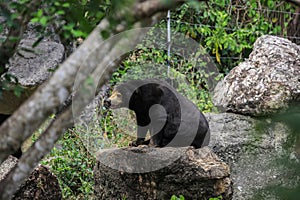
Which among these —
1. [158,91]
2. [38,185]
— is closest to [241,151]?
[158,91]

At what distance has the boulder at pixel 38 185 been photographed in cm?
450

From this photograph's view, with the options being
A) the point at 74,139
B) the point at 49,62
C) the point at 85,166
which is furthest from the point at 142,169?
the point at 74,139

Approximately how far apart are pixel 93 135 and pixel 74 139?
27cm

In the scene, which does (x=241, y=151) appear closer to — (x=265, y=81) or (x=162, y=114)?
(x=265, y=81)

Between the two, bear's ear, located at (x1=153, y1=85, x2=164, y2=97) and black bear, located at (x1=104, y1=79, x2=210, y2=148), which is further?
bear's ear, located at (x1=153, y1=85, x2=164, y2=97)

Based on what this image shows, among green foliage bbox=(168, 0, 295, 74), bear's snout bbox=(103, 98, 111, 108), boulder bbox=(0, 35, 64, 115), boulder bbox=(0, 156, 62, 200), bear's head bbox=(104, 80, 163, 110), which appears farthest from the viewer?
green foliage bbox=(168, 0, 295, 74)

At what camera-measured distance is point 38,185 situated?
457 cm

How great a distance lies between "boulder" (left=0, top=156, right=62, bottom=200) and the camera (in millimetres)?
4496

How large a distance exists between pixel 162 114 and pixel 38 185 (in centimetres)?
147

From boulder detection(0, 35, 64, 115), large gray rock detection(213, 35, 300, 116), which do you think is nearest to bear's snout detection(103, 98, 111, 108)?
boulder detection(0, 35, 64, 115)

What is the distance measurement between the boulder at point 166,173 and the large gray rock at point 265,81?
157 cm

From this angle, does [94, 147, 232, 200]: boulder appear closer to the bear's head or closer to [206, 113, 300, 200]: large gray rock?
the bear's head

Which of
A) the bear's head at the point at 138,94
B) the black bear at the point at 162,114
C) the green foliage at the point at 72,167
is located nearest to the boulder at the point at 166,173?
the black bear at the point at 162,114

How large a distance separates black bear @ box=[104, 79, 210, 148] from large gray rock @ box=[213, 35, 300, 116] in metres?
0.83
